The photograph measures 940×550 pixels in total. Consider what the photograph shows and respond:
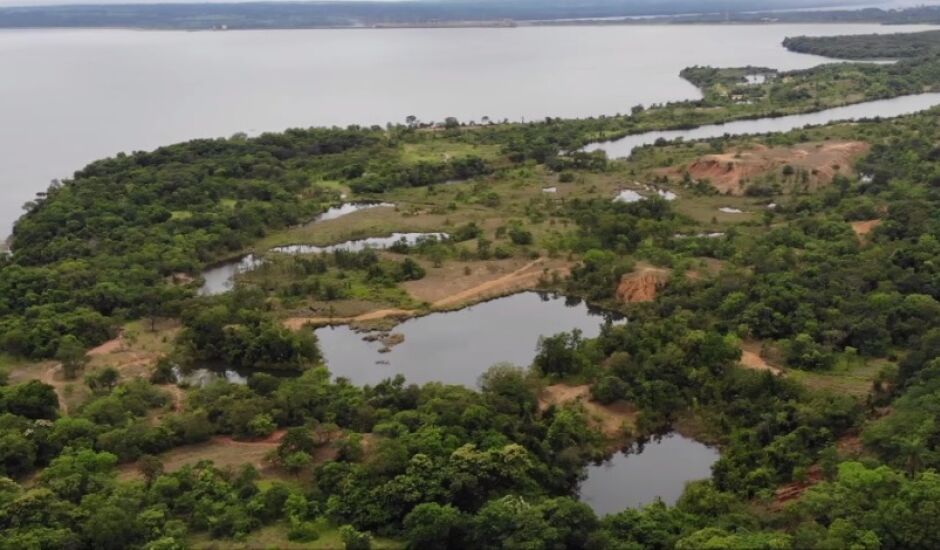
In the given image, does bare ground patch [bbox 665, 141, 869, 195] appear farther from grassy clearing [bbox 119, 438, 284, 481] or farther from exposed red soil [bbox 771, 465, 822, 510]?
grassy clearing [bbox 119, 438, 284, 481]

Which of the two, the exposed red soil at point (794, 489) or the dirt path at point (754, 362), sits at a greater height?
the dirt path at point (754, 362)

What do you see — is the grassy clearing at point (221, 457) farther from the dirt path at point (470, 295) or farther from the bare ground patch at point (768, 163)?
the bare ground patch at point (768, 163)

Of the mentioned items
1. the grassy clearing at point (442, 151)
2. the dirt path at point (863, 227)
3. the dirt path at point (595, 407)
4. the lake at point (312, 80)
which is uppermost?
the lake at point (312, 80)

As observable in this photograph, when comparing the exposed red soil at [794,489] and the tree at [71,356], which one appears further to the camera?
the tree at [71,356]

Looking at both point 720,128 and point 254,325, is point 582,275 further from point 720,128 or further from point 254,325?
point 720,128

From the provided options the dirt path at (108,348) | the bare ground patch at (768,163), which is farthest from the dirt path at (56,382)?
the bare ground patch at (768,163)

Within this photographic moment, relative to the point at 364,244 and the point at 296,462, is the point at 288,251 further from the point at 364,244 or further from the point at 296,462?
the point at 296,462

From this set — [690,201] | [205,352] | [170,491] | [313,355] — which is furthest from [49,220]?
[690,201]
